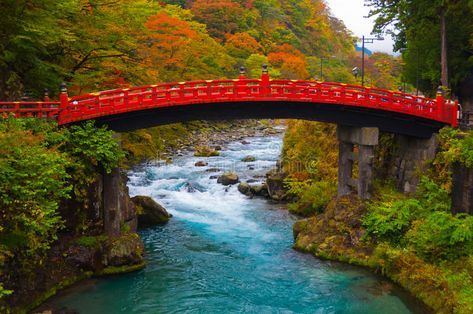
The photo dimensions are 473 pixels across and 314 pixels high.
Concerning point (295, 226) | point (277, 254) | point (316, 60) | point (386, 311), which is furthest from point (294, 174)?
point (316, 60)

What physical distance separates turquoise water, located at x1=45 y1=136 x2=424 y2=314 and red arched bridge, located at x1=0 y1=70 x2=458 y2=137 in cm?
726

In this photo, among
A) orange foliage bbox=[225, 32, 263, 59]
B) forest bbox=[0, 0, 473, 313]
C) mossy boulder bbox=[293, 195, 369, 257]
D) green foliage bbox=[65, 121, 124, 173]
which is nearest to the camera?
forest bbox=[0, 0, 473, 313]

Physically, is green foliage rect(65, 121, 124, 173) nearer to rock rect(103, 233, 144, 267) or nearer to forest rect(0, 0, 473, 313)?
forest rect(0, 0, 473, 313)

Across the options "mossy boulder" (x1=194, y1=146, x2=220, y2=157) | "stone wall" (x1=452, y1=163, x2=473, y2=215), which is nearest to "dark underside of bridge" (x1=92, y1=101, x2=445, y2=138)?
"stone wall" (x1=452, y1=163, x2=473, y2=215)

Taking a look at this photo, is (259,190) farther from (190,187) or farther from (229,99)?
(229,99)

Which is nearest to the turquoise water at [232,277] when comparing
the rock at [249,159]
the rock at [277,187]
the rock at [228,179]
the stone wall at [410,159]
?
the rock at [277,187]

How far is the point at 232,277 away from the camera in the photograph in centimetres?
2347

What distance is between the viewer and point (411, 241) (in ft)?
74.5

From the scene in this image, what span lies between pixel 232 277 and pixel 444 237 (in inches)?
379

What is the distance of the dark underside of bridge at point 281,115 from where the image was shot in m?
25.5

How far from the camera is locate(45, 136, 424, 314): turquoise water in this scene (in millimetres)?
20391

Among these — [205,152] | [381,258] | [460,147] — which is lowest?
[381,258]

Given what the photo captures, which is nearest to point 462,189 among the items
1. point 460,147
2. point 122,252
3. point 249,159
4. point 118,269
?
point 460,147

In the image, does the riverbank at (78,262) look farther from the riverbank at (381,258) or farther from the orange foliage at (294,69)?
the orange foliage at (294,69)
